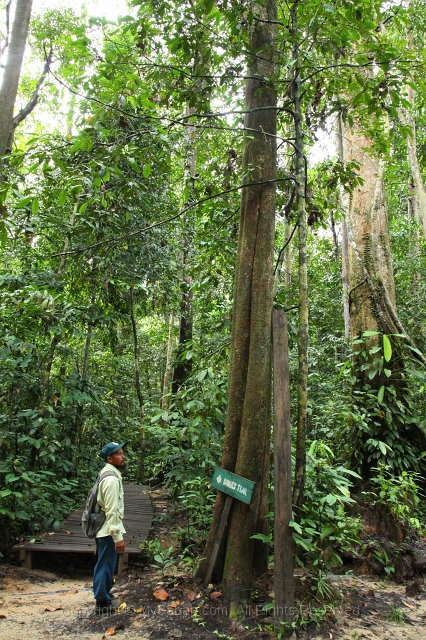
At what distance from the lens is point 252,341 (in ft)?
13.0

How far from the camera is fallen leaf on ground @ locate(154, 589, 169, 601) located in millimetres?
3693

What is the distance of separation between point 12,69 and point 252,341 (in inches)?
191

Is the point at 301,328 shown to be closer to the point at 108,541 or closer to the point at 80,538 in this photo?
the point at 108,541

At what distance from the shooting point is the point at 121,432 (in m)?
10.8

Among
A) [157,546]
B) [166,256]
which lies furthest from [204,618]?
[166,256]

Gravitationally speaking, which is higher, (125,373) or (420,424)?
(125,373)

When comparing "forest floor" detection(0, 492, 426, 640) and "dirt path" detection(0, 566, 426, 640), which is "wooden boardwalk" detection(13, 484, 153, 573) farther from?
"dirt path" detection(0, 566, 426, 640)

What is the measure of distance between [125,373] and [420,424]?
7937 millimetres

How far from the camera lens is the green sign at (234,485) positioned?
3.45 meters

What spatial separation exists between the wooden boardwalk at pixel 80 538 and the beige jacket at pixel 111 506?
54.1 inches

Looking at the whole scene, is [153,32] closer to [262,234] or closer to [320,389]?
[262,234]

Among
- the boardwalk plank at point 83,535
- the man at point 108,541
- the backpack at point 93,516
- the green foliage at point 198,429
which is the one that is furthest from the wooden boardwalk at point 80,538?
the backpack at point 93,516

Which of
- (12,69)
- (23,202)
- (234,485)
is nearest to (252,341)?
(234,485)

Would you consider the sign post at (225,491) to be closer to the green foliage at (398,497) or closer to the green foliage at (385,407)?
the green foliage at (398,497)
